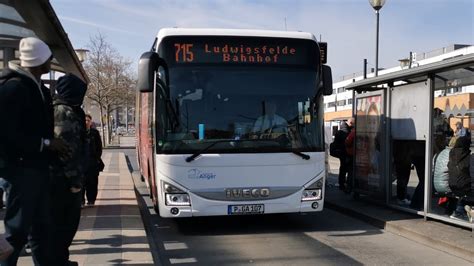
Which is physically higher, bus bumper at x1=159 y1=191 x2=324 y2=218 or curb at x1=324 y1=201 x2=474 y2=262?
bus bumper at x1=159 y1=191 x2=324 y2=218

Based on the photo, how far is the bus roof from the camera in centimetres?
827

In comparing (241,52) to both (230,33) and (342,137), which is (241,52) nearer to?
(230,33)

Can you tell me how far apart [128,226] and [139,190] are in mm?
7036

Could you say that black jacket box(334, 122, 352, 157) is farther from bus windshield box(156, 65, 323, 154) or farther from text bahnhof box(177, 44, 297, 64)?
text bahnhof box(177, 44, 297, 64)

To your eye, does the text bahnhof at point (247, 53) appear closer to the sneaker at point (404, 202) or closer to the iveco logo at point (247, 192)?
the iveco logo at point (247, 192)

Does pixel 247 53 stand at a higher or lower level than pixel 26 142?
higher

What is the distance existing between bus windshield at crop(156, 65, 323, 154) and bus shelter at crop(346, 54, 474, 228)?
1879 mm

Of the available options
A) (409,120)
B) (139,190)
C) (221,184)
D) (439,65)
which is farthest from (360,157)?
(139,190)

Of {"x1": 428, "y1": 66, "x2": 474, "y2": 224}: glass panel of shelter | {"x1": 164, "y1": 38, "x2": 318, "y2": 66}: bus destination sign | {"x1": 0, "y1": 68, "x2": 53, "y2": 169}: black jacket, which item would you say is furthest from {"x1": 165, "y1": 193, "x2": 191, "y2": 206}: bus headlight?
{"x1": 428, "y1": 66, "x2": 474, "y2": 224}: glass panel of shelter

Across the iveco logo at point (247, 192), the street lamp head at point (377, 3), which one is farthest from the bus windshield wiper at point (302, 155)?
the street lamp head at point (377, 3)

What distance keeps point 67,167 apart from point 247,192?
3953mm

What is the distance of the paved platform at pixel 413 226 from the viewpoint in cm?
716

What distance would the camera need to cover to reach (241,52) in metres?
8.32

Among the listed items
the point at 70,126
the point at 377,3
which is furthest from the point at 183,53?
the point at 377,3
